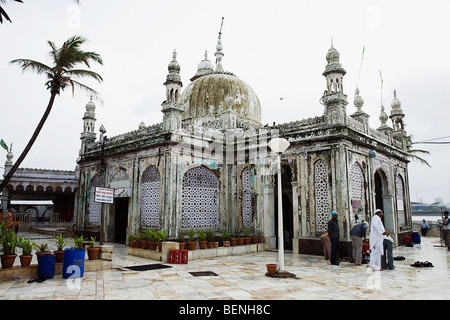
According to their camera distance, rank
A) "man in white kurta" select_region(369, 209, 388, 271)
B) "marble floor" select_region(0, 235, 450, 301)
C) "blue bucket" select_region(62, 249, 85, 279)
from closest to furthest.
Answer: "marble floor" select_region(0, 235, 450, 301) → "blue bucket" select_region(62, 249, 85, 279) → "man in white kurta" select_region(369, 209, 388, 271)

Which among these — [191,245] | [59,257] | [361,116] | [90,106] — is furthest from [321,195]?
[90,106]

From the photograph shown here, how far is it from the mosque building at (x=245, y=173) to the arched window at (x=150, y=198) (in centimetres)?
4

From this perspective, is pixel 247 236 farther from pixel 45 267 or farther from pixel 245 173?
pixel 45 267

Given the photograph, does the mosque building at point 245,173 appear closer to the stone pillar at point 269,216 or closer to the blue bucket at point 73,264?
the stone pillar at point 269,216

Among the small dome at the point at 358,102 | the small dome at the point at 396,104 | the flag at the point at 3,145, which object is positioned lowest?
the flag at the point at 3,145

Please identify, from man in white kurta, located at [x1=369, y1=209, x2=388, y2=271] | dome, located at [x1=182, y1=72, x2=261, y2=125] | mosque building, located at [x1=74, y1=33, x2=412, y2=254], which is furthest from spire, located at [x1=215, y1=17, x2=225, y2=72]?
man in white kurta, located at [x1=369, y1=209, x2=388, y2=271]

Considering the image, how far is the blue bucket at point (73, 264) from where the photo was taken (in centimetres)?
757

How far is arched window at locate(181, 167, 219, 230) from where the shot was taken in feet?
44.7

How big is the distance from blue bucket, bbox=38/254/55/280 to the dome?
37.3 ft

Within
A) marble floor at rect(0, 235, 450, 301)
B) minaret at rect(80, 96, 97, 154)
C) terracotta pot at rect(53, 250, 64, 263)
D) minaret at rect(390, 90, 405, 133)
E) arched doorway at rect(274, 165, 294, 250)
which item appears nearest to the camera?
marble floor at rect(0, 235, 450, 301)

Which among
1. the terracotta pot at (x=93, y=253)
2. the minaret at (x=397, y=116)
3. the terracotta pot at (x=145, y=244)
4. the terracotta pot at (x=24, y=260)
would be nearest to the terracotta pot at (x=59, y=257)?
the terracotta pot at (x=24, y=260)

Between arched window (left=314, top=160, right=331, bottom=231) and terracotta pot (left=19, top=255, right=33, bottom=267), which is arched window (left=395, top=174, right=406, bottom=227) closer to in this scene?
arched window (left=314, top=160, right=331, bottom=231)
